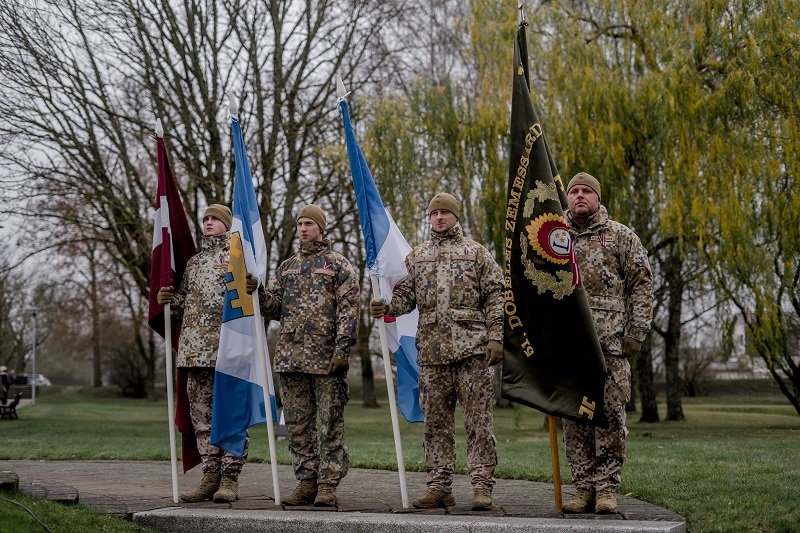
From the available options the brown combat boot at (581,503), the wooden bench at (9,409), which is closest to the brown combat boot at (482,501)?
the brown combat boot at (581,503)

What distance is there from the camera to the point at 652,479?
7.74 m

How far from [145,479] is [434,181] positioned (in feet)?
34.8

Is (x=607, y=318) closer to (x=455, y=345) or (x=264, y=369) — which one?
(x=455, y=345)

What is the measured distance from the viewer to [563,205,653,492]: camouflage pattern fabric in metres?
5.90

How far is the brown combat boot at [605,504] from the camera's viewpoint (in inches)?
226

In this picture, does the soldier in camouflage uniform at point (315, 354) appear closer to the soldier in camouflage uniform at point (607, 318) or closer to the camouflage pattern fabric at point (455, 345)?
the camouflage pattern fabric at point (455, 345)

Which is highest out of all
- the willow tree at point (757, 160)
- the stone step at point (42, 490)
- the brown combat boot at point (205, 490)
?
the willow tree at point (757, 160)

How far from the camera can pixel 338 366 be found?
641 cm

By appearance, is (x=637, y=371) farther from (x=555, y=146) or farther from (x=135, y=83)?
(x=135, y=83)

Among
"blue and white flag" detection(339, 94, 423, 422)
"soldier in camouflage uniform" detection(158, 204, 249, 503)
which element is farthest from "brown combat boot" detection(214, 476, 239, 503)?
"blue and white flag" detection(339, 94, 423, 422)

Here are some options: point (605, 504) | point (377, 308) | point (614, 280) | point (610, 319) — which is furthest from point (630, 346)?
point (377, 308)

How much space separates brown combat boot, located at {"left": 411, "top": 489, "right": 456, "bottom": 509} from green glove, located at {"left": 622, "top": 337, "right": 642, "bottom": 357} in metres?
1.55

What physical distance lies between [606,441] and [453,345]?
1.17 m

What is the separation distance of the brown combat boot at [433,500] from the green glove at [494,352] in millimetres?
955
